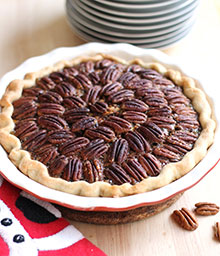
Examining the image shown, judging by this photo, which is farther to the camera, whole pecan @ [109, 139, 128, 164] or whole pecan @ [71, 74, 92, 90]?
whole pecan @ [71, 74, 92, 90]

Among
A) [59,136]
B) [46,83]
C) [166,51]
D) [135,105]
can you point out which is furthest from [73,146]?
[166,51]

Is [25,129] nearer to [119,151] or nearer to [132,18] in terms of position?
[119,151]

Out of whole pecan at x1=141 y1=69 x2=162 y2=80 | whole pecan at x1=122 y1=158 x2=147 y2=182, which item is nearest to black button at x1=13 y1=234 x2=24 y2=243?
whole pecan at x1=122 y1=158 x2=147 y2=182

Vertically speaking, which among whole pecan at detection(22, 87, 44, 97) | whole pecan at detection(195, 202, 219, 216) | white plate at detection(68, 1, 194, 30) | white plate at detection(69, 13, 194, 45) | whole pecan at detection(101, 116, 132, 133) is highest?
white plate at detection(68, 1, 194, 30)

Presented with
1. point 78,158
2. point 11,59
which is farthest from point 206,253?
point 11,59

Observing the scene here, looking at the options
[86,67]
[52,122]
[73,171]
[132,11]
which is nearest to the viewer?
[73,171]

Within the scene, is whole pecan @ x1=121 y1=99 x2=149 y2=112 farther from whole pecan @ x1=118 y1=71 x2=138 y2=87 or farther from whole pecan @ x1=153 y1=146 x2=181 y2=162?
whole pecan @ x1=153 y1=146 x2=181 y2=162

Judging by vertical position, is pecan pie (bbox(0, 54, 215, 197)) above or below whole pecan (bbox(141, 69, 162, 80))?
below
